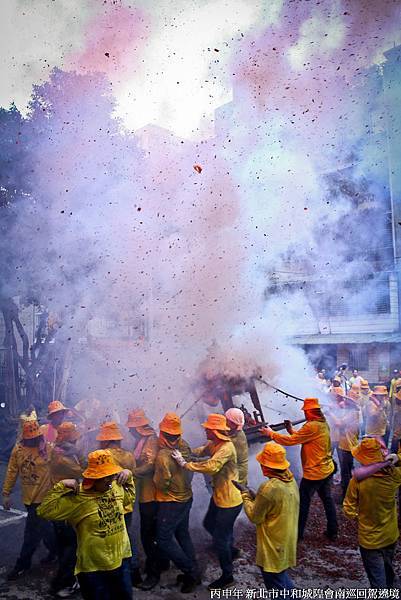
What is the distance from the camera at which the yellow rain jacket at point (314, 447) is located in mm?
5414

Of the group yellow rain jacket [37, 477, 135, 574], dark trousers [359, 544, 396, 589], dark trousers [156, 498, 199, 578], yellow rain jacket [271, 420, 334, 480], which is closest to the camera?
yellow rain jacket [37, 477, 135, 574]

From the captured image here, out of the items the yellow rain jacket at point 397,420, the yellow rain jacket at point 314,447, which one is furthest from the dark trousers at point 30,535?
the yellow rain jacket at point 397,420

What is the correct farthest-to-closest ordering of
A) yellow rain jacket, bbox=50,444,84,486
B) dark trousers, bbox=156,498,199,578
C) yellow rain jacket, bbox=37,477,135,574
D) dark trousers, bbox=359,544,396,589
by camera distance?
yellow rain jacket, bbox=50,444,84,486, dark trousers, bbox=156,498,199,578, dark trousers, bbox=359,544,396,589, yellow rain jacket, bbox=37,477,135,574

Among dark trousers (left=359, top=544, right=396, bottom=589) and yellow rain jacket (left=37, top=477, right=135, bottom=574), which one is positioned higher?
yellow rain jacket (left=37, top=477, right=135, bottom=574)

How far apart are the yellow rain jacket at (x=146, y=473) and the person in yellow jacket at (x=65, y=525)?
1.79ft

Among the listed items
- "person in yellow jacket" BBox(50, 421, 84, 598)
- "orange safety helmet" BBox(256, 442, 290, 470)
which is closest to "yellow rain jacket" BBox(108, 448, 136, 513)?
"person in yellow jacket" BBox(50, 421, 84, 598)

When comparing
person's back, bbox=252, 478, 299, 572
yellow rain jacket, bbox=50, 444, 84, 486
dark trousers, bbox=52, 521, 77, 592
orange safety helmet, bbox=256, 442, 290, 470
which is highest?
orange safety helmet, bbox=256, 442, 290, 470

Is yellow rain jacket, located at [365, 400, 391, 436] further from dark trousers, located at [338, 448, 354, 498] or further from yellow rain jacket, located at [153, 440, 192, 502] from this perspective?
yellow rain jacket, located at [153, 440, 192, 502]

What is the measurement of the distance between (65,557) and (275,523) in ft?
6.75

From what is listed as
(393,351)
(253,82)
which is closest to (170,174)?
(253,82)

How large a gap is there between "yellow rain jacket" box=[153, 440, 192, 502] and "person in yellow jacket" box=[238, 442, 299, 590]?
1.05 metres

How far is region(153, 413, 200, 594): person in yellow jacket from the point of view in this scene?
14.5 feet

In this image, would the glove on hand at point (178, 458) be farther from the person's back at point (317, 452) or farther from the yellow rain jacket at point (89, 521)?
the person's back at point (317, 452)

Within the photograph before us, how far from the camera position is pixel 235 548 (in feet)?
16.9
